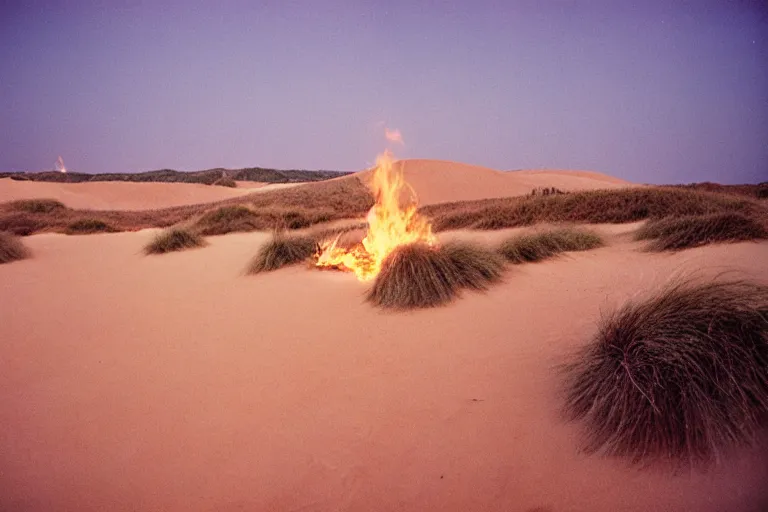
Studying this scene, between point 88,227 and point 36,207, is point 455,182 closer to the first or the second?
point 88,227

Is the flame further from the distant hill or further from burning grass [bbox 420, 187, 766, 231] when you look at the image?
the distant hill

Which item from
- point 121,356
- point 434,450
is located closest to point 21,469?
point 121,356

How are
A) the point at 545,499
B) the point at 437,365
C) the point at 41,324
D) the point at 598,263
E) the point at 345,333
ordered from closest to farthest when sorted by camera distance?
the point at 545,499
the point at 437,365
the point at 345,333
the point at 41,324
the point at 598,263

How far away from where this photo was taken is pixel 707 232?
18.5 ft

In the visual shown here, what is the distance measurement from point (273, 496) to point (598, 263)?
4568mm

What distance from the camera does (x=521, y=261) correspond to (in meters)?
5.32

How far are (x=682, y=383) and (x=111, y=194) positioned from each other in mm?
37683

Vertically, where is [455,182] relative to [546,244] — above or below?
above

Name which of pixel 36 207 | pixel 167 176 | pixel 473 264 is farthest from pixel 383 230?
pixel 167 176

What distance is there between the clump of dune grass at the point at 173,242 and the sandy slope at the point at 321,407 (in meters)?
3.03

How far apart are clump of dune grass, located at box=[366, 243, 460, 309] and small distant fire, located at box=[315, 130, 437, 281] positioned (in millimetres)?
614

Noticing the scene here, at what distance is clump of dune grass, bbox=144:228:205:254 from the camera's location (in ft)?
25.7

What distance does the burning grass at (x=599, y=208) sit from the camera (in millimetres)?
8594

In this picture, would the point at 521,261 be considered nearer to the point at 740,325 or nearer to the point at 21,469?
the point at 740,325
